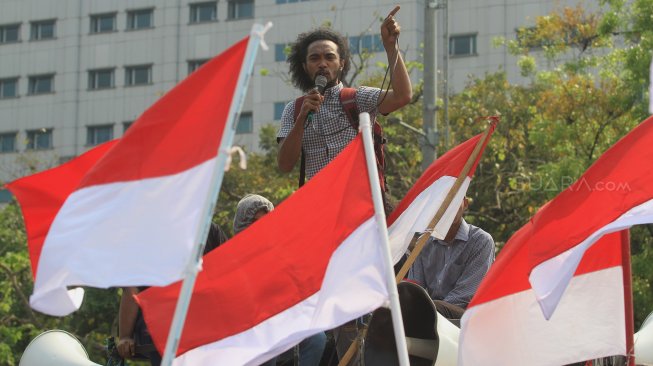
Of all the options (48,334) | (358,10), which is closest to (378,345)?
(48,334)

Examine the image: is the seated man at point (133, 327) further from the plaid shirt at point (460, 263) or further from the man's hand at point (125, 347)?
the plaid shirt at point (460, 263)

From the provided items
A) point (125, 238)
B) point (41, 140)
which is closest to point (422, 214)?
point (125, 238)

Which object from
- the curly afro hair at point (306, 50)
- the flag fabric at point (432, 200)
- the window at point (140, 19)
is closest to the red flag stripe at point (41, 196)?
the flag fabric at point (432, 200)

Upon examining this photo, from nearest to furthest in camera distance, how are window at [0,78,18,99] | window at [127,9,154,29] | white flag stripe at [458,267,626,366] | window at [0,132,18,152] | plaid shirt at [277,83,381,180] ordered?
white flag stripe at [458,267,626,366] → plaid shirt at [277,83,381,180] → window at [127,9,154,29] → window at [0,132,18,152] → window at [0,78,18,99]

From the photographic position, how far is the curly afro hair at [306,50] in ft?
26.6

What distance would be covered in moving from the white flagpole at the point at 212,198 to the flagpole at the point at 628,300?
2241 mm

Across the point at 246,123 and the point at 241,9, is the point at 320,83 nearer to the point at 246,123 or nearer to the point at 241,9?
the point at 246,123

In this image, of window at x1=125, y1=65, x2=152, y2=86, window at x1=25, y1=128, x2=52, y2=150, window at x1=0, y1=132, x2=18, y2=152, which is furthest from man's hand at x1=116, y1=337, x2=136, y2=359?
window at x1=0, y1=132, x2=18, y2=152

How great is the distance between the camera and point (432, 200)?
7.50 m

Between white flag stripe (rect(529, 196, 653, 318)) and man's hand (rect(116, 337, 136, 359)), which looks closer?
white flag stripe (rect(529, 196, 653, 318))

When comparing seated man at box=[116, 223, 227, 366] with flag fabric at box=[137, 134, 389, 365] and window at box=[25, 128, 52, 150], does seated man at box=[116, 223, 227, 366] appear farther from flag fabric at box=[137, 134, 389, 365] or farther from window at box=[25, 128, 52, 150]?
window at box=[25, 128, 52, 150]

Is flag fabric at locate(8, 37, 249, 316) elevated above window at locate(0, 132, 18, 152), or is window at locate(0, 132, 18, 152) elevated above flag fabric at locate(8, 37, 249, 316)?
flag fabric at locate(8, 37, 249, 316)

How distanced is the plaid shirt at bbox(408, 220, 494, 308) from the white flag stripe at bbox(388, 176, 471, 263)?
909mm

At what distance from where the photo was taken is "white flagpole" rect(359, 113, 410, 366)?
19.5ft
